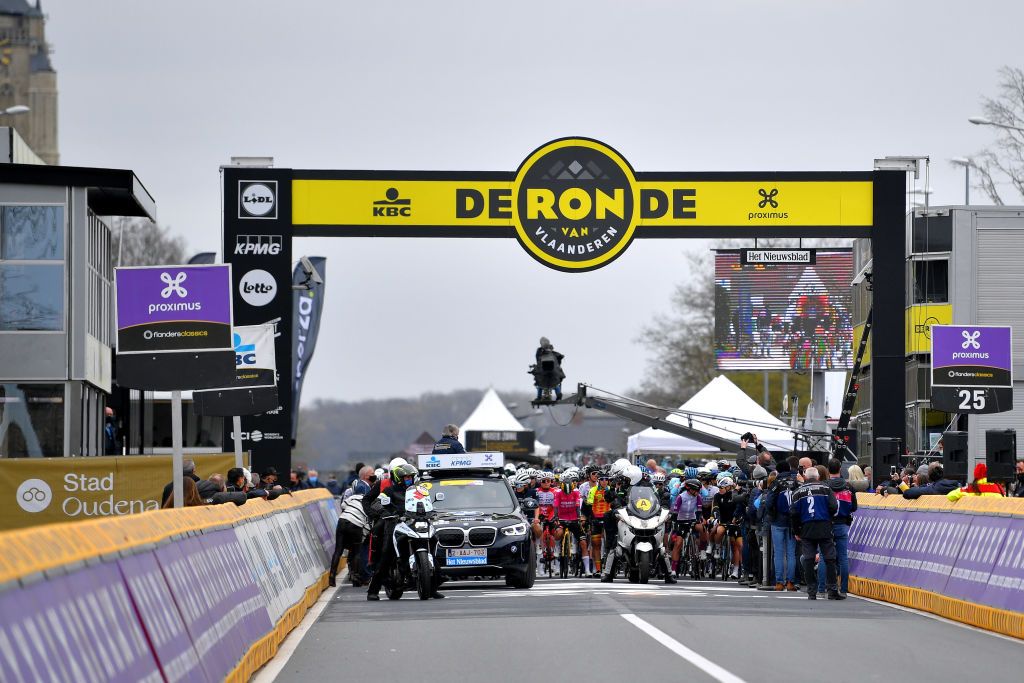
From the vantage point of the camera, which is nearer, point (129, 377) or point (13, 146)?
point (129, 377)

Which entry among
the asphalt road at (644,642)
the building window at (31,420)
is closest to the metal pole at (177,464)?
the asphalt road at (644,642)

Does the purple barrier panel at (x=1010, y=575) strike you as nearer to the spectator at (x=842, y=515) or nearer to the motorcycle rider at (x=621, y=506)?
the spectator at (x=842, y=515)

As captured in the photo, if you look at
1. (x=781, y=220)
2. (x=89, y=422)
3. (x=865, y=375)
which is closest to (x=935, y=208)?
(x=865, y=375)

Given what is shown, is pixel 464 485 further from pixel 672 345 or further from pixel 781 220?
pixel 672 345


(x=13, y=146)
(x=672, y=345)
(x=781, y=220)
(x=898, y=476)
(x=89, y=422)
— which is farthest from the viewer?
(x=672, y=345)

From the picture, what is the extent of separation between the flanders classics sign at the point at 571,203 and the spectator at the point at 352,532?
19.9 ft

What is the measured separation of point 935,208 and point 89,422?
93.3 feet

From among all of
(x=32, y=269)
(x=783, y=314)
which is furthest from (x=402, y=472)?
(x=783, y=314)

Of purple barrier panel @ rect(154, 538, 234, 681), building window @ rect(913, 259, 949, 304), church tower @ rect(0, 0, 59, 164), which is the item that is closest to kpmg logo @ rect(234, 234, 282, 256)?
purple barrier panel @ rect(154, 538, 234, 681)

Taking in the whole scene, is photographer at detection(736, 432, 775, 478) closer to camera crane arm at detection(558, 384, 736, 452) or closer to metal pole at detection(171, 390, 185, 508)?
camera crane arm at detection(558, 384, 736, 452)

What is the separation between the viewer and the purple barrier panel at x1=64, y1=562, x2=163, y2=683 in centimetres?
811

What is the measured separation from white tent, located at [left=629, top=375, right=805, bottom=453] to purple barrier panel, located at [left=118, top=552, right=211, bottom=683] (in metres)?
29.3

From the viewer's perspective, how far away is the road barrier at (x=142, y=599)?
Result: 23.8ft

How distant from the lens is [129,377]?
706 inches
